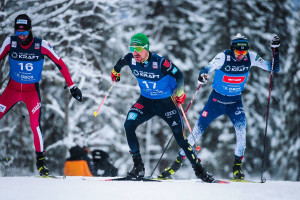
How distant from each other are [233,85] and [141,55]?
172 centimetres

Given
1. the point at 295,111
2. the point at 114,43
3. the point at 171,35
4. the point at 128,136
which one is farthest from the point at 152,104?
the point at 295,111

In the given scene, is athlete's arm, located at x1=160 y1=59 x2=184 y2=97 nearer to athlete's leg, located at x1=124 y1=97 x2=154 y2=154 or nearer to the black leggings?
the black leggings

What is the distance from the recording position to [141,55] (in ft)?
20.0

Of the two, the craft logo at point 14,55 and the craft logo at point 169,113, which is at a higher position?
the craft logo at point 14,55

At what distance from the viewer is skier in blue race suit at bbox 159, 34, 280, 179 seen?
6758mm

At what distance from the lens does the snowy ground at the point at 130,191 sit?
485 cm

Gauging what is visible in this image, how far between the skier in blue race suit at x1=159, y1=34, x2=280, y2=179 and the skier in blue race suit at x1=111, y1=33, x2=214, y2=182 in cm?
74

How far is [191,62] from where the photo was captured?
18641mm

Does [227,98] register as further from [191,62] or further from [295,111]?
[295,111]

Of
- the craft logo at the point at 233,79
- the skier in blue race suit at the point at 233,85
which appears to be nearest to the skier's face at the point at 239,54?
the skier in blue race suit at the point at 233,85

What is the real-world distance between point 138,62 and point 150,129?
12.6m

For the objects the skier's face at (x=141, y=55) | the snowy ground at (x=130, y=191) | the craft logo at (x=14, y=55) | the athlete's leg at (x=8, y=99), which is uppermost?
the skier's face at (x=141, y=55)

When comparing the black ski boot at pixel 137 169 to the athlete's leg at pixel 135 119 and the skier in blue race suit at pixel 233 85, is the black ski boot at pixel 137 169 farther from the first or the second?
the skier in blue race suit at pixel 233 85

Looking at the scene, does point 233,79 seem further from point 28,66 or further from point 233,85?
point 28,66
